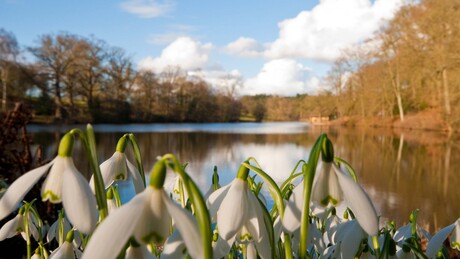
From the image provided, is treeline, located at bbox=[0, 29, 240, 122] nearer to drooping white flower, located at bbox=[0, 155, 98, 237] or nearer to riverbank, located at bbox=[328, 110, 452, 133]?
riverbank, located at bbox=[328, 110, 452, 133]

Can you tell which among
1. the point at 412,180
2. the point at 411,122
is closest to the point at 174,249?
the point at 412,180

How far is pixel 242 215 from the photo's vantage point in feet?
2.07

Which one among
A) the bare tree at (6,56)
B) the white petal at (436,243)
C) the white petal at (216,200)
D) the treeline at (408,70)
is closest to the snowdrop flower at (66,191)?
the white petal at (216,200)

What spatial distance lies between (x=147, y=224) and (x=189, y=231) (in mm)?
64

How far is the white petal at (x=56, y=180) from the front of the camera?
0.54 m

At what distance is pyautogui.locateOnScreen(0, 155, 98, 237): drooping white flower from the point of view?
50cm

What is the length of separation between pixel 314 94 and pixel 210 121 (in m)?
16.3

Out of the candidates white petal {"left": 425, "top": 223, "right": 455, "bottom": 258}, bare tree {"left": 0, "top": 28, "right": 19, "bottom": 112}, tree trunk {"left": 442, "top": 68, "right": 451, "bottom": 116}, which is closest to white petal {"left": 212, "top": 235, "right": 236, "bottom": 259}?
white petal {"left": 425, "top": 223, "right": 455, "bottom": 258}

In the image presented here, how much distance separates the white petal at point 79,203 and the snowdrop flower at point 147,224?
0.06 metres

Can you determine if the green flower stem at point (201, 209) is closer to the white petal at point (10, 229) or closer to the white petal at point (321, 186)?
the white petal at point (321, 186)

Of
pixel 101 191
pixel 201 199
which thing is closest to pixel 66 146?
A: pixel 101 191

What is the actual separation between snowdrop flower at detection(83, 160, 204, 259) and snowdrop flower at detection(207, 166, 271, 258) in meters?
0.14

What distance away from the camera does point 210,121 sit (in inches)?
2051

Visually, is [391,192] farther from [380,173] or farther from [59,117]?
[59,117]
